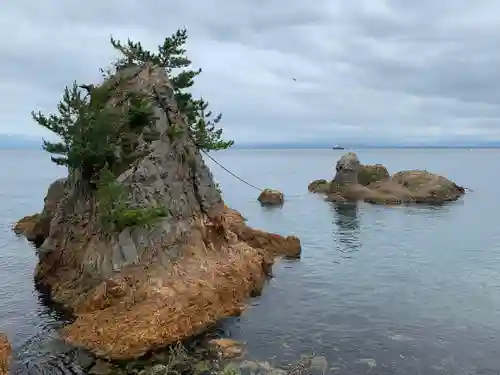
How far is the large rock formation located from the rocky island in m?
0.07

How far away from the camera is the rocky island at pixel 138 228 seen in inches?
1156

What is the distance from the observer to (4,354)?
25578mm

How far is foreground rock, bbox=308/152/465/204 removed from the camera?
92500 mm

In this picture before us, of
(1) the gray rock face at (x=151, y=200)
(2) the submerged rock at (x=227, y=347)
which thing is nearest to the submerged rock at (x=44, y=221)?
(1) the gray rock face at (x=151, y=200)

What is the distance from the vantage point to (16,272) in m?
43.9

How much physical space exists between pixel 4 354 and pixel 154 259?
977 centimetres

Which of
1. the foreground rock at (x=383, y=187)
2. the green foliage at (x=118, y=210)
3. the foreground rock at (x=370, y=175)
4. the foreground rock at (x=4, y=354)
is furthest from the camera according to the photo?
the foreground rock at (x=370, y=175)

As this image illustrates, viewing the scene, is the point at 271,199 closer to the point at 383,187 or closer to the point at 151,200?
the point at 383,187

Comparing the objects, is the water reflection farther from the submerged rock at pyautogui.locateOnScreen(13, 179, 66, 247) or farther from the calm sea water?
the submerged rock at pyautogui.locateOnScreen(13, 179, 66, 247)

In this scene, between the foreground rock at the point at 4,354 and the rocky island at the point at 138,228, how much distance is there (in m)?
3.01

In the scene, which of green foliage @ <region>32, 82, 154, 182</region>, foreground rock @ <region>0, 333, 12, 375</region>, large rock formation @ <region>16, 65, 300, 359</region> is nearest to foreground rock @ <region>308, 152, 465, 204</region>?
large rock formation @ <region>16, 65, 300, 359</region>

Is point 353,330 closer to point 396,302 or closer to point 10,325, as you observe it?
point 396,302

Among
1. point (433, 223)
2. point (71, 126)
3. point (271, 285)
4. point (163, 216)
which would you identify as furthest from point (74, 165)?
point (433, 223)

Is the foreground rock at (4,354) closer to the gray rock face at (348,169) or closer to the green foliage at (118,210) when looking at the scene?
the green foliage at (118,210)
